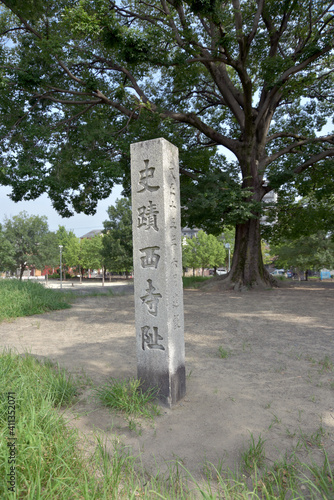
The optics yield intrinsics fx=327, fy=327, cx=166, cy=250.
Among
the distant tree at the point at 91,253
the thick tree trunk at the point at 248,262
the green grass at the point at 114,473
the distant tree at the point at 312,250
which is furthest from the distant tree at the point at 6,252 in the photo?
the green grass at the point at 114,473

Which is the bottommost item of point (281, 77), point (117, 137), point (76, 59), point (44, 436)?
point (44, 436)

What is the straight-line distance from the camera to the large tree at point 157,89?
9.92m

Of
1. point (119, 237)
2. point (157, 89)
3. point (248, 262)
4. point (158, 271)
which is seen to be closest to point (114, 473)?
point (158, 271)

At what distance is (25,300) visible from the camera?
9000 millimetres

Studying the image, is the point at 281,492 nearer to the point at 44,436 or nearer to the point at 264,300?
the point at 44,436

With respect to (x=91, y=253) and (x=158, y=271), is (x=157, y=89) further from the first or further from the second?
(x=91, y=253)

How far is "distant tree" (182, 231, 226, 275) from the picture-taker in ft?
121

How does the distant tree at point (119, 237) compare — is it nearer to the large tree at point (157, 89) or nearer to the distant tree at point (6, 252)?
the distant tree at point (6, 252)

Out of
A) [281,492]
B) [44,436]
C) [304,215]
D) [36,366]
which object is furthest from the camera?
[304,215]

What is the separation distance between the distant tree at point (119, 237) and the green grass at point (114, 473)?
2755 centimetres

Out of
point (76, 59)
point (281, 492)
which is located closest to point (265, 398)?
point (281, 492)

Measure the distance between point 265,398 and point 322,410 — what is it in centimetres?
56

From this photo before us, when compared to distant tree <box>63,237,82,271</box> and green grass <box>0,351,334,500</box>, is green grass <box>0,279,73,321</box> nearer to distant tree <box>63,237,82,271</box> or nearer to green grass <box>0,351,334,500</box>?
green grass <box>0,351,334,500</box>

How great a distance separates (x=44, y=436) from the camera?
2320mm
